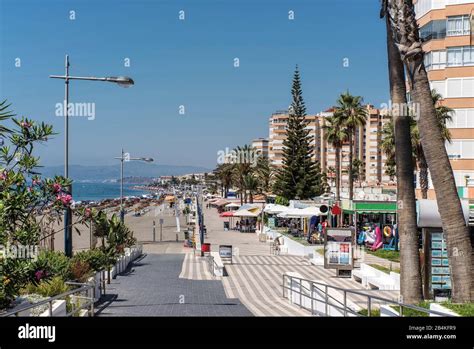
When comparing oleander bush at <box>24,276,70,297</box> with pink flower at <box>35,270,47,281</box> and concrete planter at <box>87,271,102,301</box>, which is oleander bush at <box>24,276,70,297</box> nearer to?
pink flower at <box>35,270,47,281</box>

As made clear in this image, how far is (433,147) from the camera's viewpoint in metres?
10.5

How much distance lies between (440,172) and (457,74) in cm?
2767

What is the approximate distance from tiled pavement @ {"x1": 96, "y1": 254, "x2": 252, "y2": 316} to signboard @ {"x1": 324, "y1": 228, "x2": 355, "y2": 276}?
4.41 metres

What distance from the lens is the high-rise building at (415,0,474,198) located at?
35.4 metres

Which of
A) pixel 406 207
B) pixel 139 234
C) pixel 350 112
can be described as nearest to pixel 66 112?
pixel 406 207

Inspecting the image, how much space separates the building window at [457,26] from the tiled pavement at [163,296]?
22576 millimetres

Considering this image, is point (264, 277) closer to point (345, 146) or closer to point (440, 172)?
point (440, 172)

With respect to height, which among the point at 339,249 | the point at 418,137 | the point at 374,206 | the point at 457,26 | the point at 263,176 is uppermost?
the point at 457,26

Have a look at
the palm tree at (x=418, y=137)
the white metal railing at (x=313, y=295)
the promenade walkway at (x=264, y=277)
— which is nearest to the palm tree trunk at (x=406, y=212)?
the white metal railing at (x=313, y=295)

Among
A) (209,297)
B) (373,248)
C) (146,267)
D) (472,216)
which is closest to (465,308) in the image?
(472,216)

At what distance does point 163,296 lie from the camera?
53.8ft

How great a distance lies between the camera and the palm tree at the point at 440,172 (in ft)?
33.6

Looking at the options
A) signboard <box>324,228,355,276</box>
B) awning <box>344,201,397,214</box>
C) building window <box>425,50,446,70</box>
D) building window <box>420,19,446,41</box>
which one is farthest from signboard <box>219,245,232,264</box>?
building window <box>420,19,446,41</box>
